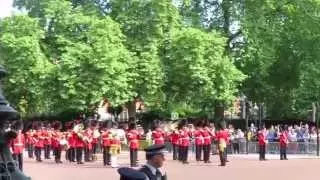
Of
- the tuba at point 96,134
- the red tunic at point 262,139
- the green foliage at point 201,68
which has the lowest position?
the red tunic at point 262,139

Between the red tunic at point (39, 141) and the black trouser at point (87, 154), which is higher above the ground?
the red tunic at point (39, 141)

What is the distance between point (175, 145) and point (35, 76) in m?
15.2

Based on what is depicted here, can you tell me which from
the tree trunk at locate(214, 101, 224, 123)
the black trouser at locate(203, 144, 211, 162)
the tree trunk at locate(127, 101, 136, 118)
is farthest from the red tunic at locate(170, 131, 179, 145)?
the tree trunk at locate(214, 101, 224, 123)

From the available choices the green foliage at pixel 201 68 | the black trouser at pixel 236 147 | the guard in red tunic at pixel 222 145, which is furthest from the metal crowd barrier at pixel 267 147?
the green foliage at pixel 201 68

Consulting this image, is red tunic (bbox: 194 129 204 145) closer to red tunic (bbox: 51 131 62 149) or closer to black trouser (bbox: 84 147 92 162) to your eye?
black trouser (bbox: 84 147 92 162)

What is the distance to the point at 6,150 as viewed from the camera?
334 cm

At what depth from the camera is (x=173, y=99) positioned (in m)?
46.8

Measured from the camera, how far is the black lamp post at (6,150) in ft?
10.8

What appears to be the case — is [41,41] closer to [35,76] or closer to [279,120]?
[35,76]

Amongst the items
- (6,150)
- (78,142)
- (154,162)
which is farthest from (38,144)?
(6,150)

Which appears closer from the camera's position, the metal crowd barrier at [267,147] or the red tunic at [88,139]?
the red tunic at [88,139]

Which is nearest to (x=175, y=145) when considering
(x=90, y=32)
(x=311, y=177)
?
(x=311, y=177)

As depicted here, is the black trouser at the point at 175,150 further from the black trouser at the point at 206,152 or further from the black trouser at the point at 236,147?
the black trouser at the point at 236,147

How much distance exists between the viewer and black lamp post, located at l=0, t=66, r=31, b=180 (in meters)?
3.30
